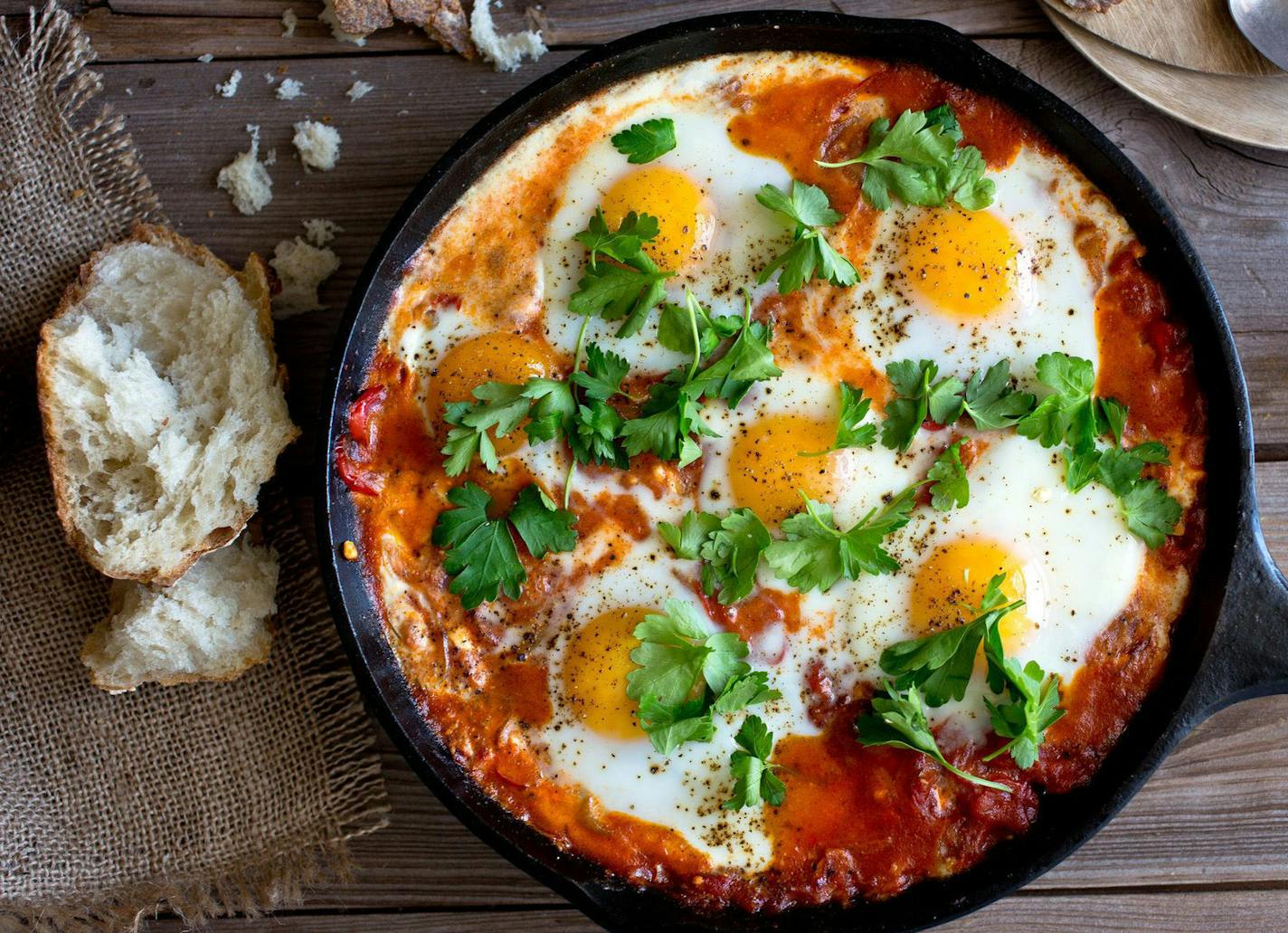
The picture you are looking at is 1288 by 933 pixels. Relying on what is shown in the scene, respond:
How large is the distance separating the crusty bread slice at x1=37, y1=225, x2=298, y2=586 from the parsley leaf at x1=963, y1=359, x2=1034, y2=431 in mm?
1623

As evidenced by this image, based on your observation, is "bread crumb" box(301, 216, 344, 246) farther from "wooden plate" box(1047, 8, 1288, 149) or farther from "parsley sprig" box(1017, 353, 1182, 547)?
"wooden plate" box(1047, 8, 1288, 149)

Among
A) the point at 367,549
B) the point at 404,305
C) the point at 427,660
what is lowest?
the point at 427,660

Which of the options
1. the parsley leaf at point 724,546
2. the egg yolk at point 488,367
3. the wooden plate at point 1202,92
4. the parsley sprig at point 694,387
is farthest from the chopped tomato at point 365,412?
the wooden plate at point 1202,92

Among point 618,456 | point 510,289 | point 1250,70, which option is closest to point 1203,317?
→ point 1250,70

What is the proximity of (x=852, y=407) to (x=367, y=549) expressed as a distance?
1194 millimetres

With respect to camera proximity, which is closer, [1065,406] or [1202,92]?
[1065,406]

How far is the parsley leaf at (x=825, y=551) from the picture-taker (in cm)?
232

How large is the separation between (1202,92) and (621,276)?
1599mm

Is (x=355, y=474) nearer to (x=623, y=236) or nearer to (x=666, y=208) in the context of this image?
(x=623, y=236)

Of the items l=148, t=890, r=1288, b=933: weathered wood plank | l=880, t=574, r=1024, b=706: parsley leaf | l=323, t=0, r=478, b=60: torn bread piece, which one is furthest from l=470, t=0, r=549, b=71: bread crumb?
l=148, t=890, r=1288, b=933: weathered wood plank

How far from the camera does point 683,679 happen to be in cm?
233

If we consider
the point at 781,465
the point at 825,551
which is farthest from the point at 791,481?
the point at 825,551

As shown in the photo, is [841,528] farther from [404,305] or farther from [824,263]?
[404,305]

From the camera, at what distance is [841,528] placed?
2.46 meters
